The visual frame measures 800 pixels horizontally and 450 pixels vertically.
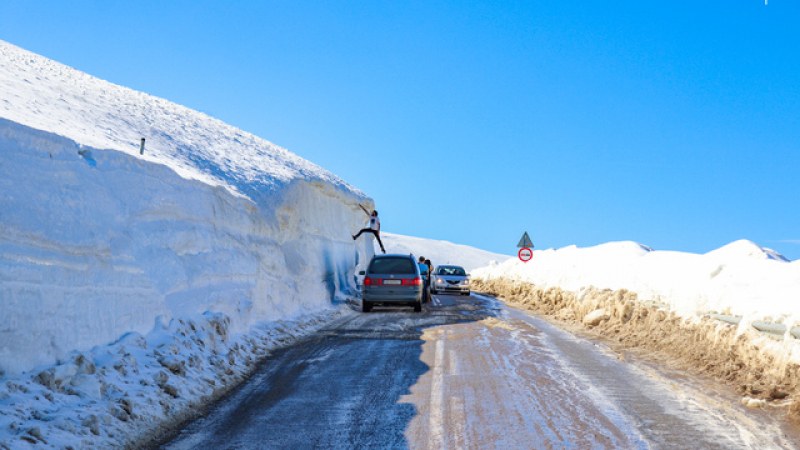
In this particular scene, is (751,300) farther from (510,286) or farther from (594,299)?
(510,286)

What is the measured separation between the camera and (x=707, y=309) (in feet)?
40.7

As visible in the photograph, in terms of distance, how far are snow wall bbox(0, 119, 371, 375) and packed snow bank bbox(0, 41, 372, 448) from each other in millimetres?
23

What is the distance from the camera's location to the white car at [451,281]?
34312 mm

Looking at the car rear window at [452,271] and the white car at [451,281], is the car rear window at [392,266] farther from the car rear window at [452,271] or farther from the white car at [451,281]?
the car rear window at [452,271]

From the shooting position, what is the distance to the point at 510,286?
3828 centimetres

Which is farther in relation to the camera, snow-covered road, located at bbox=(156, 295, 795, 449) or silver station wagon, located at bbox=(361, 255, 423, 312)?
silver station wagon, located at bbox=(361, 255, 423, 312)

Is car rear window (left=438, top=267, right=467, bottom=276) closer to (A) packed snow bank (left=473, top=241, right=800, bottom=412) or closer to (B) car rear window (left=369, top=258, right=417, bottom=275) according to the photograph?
(A) packed snow bank (left=473, top=241, right=800, bottom=412)

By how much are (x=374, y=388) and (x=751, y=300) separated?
6619 millimetres

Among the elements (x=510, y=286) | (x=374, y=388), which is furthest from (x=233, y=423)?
(x=510, y=286)

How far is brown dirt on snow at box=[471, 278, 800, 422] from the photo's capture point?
8703 mm

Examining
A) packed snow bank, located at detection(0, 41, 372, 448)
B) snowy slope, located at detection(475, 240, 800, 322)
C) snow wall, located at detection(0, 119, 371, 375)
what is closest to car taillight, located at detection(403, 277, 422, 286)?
packed snow bank, located at detection(0, 41, 372, 448)

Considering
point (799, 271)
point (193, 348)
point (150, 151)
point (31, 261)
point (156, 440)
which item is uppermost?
point (150, 151)

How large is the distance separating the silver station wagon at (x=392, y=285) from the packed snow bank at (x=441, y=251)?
105794 mm

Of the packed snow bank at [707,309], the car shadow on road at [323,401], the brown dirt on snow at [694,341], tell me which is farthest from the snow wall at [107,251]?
the packed snow bank at [707,309]
